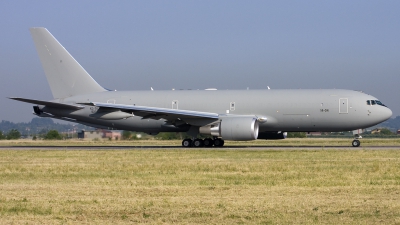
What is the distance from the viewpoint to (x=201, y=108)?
4031cm

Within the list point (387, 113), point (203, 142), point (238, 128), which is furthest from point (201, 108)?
point (387, 113)

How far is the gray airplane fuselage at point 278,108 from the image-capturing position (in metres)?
37.9

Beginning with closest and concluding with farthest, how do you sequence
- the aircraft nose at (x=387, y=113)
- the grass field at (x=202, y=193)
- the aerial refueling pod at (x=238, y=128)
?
the grass field at (x=202, y=193), the aerial refueling pod at (x=238, y=128), the aircraft nose at (x=387, y=113)

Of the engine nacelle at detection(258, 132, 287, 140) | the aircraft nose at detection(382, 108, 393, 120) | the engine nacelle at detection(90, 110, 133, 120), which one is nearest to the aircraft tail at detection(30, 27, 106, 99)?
the engine nacelle at detection(90, 110, 133, 120)

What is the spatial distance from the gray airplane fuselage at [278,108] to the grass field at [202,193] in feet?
46.4

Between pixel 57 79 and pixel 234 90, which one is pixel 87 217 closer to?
pixel 234 90

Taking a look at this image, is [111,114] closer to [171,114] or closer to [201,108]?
[171,114]

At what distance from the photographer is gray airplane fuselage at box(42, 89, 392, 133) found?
124ft

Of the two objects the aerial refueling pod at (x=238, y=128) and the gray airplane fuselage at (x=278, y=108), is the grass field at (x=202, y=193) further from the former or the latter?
the gray airplane fuselage at (x=278, y=108)

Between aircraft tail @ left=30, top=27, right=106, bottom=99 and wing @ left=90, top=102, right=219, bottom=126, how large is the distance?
5171mm

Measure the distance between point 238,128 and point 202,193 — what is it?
72.1ft

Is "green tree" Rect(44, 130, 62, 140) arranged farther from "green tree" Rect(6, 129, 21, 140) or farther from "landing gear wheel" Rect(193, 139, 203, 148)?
"landing gear wheel" Rect(193, 139, 203, 148)

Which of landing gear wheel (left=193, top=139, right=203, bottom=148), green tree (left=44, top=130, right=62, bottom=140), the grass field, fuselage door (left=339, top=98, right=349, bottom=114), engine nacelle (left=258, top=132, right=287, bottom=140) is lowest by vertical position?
the grass field

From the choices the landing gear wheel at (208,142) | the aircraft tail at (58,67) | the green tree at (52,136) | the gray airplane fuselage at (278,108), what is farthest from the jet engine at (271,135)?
the green tree at (52,136)
